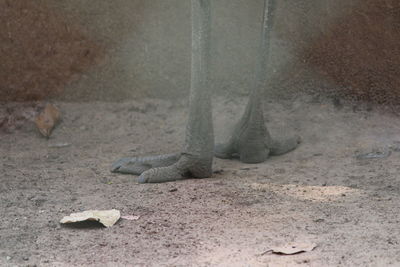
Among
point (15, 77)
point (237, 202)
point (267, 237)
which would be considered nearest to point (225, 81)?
point (15, 77)

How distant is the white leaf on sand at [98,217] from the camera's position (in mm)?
3561

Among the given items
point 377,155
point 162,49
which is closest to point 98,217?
point 377,155

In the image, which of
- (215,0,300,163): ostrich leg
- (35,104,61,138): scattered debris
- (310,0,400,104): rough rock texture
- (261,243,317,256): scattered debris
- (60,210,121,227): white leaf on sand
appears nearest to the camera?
(261,243,317,256): scattered debris

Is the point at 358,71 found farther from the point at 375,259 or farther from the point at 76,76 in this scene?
the point at 375,259

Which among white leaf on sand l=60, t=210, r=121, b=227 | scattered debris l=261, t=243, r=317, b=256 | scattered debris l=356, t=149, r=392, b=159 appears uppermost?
scattered debris l=356, t=149, r=392, b=159

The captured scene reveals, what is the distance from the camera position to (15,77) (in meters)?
5.67

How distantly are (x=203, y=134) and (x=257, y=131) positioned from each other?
22.6 inches

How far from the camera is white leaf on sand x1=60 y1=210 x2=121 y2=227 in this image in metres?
3.56

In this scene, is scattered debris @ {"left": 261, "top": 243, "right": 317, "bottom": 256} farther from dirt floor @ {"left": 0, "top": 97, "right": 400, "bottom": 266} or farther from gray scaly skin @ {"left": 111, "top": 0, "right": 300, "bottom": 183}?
gray scaly skin @ {"left": 111, "top": 0, "right": 300, "bottom": 183}

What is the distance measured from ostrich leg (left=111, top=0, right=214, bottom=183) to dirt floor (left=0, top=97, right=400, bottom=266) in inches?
4.8

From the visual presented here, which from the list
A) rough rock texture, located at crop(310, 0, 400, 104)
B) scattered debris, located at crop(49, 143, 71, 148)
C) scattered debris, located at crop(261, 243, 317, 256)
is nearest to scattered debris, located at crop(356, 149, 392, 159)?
rough rock texture, located at crop(310, 0, 400, 104)

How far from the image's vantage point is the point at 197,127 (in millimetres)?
4410

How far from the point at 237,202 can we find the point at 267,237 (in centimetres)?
57

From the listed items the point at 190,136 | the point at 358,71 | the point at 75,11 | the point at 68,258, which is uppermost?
the point at 75,11
